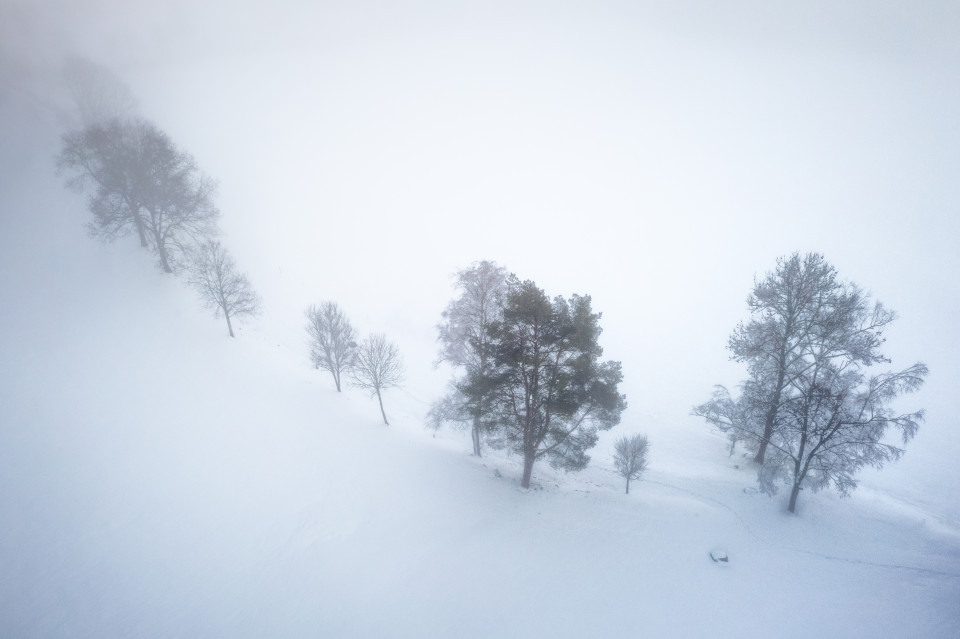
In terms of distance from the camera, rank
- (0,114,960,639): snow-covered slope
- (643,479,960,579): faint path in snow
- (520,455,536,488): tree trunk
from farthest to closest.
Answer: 1. (520,455,536,488): tree trunk
2. (643,479,960,579): faint path in snow
3. (0,114,960,639): snow-covered slope

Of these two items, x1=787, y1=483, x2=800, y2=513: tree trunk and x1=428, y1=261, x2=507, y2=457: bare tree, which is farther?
x1=428, y1=261, x2=507, y2=457: bare tree

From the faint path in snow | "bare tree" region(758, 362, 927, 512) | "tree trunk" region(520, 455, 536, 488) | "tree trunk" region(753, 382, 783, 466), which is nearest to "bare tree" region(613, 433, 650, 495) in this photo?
the faint path in snow

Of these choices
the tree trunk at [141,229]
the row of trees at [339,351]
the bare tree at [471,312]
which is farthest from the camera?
the tree trunk at [141,229]

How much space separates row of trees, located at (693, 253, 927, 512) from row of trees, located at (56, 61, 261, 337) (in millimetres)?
30023

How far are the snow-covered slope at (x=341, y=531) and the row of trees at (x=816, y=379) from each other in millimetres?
2160

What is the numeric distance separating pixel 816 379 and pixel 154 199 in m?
40.6

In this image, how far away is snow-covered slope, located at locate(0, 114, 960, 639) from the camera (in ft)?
31.4

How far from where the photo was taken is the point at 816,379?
15898 millimetres

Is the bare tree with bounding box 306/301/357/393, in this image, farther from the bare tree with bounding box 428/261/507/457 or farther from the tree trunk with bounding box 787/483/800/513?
the tree trunk with bounding box 787/483/800/513

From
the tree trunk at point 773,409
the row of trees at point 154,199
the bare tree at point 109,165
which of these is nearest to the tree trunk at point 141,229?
the row of trees at point 154,199

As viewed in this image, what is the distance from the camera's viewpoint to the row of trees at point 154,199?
894 inches

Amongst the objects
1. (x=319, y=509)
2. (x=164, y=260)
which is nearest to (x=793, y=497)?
(x=319, y=509)

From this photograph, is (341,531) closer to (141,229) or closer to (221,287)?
(221,287)

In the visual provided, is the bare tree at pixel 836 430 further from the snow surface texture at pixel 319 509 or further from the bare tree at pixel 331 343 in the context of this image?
the bare tree at pixel 331 343
